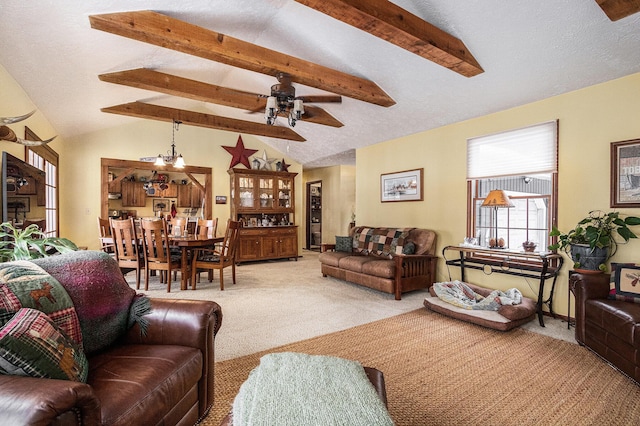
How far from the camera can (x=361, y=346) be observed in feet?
8.88

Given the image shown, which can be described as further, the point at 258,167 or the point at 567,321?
the point at 258,167

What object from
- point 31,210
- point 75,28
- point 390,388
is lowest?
point 390,388

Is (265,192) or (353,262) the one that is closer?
(353,262)

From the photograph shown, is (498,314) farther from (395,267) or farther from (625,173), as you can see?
(625,173)

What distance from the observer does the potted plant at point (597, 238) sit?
2838 mm

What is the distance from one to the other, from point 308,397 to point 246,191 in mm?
6294

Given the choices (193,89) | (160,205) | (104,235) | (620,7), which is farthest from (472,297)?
(160,205)

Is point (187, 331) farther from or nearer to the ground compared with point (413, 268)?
farther from the ground

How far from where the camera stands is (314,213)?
9.84 m

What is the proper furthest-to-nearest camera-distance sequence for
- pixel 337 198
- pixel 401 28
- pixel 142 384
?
1. pixel 337 198
2. pixel 401 28
3. pixel 142 384

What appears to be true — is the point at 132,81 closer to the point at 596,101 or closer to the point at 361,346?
the point at 361,346

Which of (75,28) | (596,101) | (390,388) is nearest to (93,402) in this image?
(390,388)

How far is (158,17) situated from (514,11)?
299 cm

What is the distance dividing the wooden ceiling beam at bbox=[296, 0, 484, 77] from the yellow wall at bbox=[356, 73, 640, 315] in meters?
1.11
